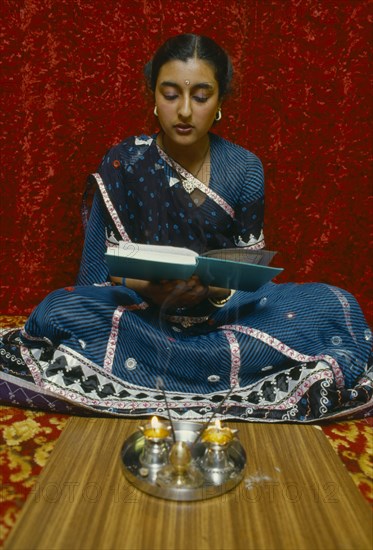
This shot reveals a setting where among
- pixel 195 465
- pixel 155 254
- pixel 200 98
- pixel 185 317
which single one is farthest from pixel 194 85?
pixel 195 465

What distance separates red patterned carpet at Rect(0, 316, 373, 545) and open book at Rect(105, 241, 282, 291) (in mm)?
497

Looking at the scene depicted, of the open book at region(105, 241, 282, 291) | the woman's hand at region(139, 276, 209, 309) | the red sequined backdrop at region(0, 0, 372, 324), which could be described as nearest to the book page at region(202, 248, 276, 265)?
the open book at region(105, 241, 282, 291)

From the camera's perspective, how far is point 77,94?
216 centimetres

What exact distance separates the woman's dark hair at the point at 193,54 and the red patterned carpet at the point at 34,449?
1160mm

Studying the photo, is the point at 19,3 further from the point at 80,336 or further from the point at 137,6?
the point at 80,336

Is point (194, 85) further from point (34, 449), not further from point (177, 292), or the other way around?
point (34, 449)

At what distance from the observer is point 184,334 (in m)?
1.79

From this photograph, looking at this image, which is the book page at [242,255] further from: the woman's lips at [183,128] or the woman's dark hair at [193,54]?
the woman's dark hair at [193,54]

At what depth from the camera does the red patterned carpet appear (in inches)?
46.6

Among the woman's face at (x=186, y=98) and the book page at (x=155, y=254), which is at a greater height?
the woman's face at (x=186, y=98)

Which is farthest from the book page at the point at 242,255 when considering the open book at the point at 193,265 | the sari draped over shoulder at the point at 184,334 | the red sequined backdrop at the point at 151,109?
the red sequined backdrop at the point at 151,109

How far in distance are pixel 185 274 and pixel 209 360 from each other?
0.40 meters

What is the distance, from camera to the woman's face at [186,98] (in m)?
1.69

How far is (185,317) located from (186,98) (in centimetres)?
73
